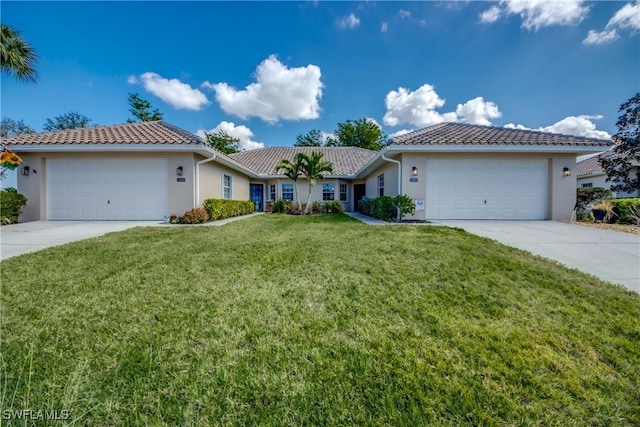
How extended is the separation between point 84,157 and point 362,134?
33.2m

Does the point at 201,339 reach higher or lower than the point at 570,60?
lower

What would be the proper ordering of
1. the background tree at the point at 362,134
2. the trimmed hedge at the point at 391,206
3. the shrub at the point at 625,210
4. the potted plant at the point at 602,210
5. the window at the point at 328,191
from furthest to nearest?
the background tree at the point at 362,134
the window at the point at 328,191
the trimmed hedge at the point at 391,206
the potted plant at the point at 602,210
the shrub at the point at 625,210

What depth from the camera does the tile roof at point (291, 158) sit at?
19.8 meters

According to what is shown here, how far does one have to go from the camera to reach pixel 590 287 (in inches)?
135

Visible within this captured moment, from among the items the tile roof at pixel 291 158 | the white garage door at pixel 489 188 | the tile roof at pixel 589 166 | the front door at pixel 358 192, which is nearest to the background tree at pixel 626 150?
the tile roof at pixel 589 166

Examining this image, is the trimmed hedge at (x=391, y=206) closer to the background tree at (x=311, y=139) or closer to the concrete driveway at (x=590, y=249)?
the concrete driveway at (x=590, y=249)

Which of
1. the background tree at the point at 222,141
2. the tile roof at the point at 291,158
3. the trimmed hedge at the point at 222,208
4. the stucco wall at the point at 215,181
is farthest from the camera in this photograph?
the background tree at the point at 222,141

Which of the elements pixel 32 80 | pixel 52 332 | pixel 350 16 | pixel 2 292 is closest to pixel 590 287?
pixel 52 332

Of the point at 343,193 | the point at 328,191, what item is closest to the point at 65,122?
the point at 328,191

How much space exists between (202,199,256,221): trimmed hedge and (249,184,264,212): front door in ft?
13.2

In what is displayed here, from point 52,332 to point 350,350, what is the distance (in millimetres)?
2845

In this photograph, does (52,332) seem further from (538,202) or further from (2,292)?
(538,202)

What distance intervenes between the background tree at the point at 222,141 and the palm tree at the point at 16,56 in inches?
970

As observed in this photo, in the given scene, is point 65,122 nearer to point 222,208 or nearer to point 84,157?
point 84,157
